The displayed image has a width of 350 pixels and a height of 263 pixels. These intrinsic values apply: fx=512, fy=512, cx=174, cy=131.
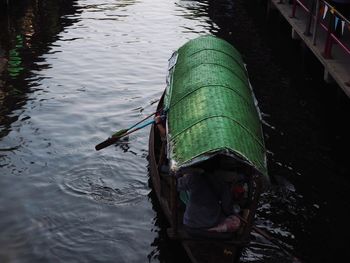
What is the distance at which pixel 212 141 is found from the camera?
8.28m

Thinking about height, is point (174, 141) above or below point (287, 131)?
above

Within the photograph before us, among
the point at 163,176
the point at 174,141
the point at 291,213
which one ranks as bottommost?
the point at 291,213

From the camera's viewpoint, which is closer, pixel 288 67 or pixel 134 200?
pixel 134 200

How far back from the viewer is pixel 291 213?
1166cm

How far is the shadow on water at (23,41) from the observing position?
55.5 ft

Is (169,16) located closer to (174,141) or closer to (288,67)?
(288,67)

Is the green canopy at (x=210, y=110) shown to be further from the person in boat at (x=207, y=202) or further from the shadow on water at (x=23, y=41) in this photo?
the shadow on water at (x=23, y=41)

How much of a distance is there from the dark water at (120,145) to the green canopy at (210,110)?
2487 mm

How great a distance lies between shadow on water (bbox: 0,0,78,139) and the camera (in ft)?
55.5

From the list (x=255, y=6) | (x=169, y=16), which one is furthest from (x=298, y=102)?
(x=255, y=6)

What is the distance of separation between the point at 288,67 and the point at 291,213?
35.0 ft

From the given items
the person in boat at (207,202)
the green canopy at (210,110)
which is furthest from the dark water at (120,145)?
the green canopy at (210,110)

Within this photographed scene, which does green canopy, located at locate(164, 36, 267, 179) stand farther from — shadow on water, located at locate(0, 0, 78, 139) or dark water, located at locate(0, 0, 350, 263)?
shadow on water, located at locate(0, 0, 78, 139)

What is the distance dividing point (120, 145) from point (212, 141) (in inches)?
256
